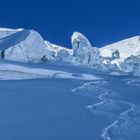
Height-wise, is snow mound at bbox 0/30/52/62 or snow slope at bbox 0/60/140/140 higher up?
snow mound at bbox 0/30/52/62

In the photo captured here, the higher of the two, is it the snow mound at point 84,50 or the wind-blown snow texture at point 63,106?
the snow mound at point 84,50

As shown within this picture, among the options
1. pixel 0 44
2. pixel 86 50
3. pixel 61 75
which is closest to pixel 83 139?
pixel 61 75

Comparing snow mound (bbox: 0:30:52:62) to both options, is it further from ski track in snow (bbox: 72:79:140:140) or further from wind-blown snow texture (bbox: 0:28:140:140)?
ski track in snow (bbox: 72:79:140:140)

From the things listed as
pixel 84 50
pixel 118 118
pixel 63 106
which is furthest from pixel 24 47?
pixel 84 50

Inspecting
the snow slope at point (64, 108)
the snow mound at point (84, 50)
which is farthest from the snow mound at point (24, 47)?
the snow mound at point (84, 50)

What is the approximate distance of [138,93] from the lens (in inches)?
616

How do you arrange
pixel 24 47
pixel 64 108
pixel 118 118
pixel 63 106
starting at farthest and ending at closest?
pixel 24 47 < pixel 63 106 < pixel 64 108 < pixel 118 118

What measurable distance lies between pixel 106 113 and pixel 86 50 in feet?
169

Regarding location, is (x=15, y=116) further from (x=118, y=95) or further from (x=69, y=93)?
(x=118, y=95)

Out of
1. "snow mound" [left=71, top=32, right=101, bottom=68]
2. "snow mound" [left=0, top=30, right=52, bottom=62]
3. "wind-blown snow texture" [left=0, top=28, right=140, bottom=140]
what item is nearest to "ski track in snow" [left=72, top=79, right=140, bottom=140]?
"wind-blown snow texture" [left=0, top=28, right=140, bottom=140]

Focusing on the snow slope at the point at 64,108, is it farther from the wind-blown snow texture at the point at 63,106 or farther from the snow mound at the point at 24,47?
the snow mound at the point at 24,47

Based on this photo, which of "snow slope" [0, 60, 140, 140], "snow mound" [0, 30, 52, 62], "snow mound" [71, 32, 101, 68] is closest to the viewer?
"snow slope" [0, 60, 140, 140]

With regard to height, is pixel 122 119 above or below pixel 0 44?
below

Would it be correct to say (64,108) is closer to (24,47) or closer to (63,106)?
(63,106)
